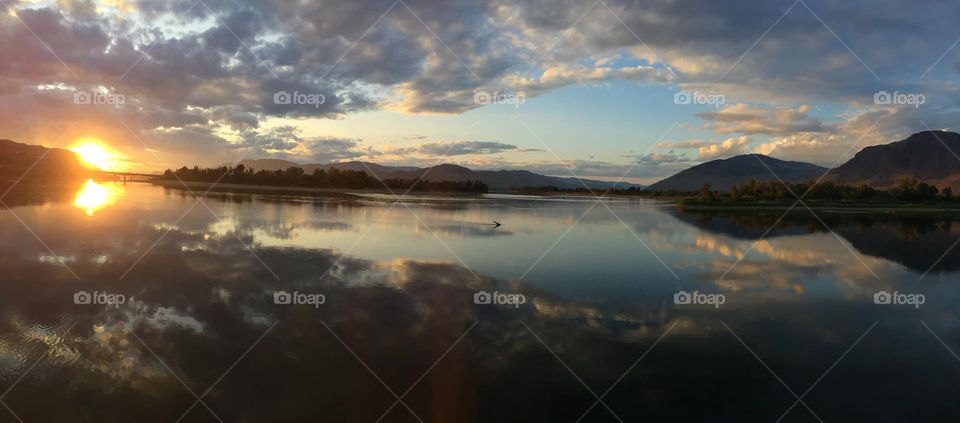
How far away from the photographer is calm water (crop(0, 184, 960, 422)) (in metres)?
9.16

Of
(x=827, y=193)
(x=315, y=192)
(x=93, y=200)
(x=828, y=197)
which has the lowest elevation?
(x=93, y=200)

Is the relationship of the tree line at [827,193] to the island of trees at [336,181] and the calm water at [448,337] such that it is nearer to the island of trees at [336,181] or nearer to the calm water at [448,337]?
the island of trees at [336,181]

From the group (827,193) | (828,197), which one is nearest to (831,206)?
(828,197)

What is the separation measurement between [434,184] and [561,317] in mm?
152410

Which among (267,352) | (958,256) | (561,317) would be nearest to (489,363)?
(561,317)

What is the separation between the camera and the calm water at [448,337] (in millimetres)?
9164

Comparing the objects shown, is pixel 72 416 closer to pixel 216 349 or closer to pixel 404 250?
pixel 216 349

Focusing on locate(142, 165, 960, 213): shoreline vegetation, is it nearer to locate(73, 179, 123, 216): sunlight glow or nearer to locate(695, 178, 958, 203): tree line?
locate(695, 178, 958, 203): tree line

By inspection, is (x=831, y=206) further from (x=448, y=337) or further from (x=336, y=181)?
(x=336, y=181)

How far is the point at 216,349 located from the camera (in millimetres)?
11062

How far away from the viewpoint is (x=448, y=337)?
40.2ft

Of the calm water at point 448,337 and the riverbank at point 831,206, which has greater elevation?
the riverbank at point 831,206

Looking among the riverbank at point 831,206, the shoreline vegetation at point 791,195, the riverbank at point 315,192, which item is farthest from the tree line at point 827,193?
the riverbank at point 315,192

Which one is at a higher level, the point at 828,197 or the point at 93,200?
the point at 828,197
